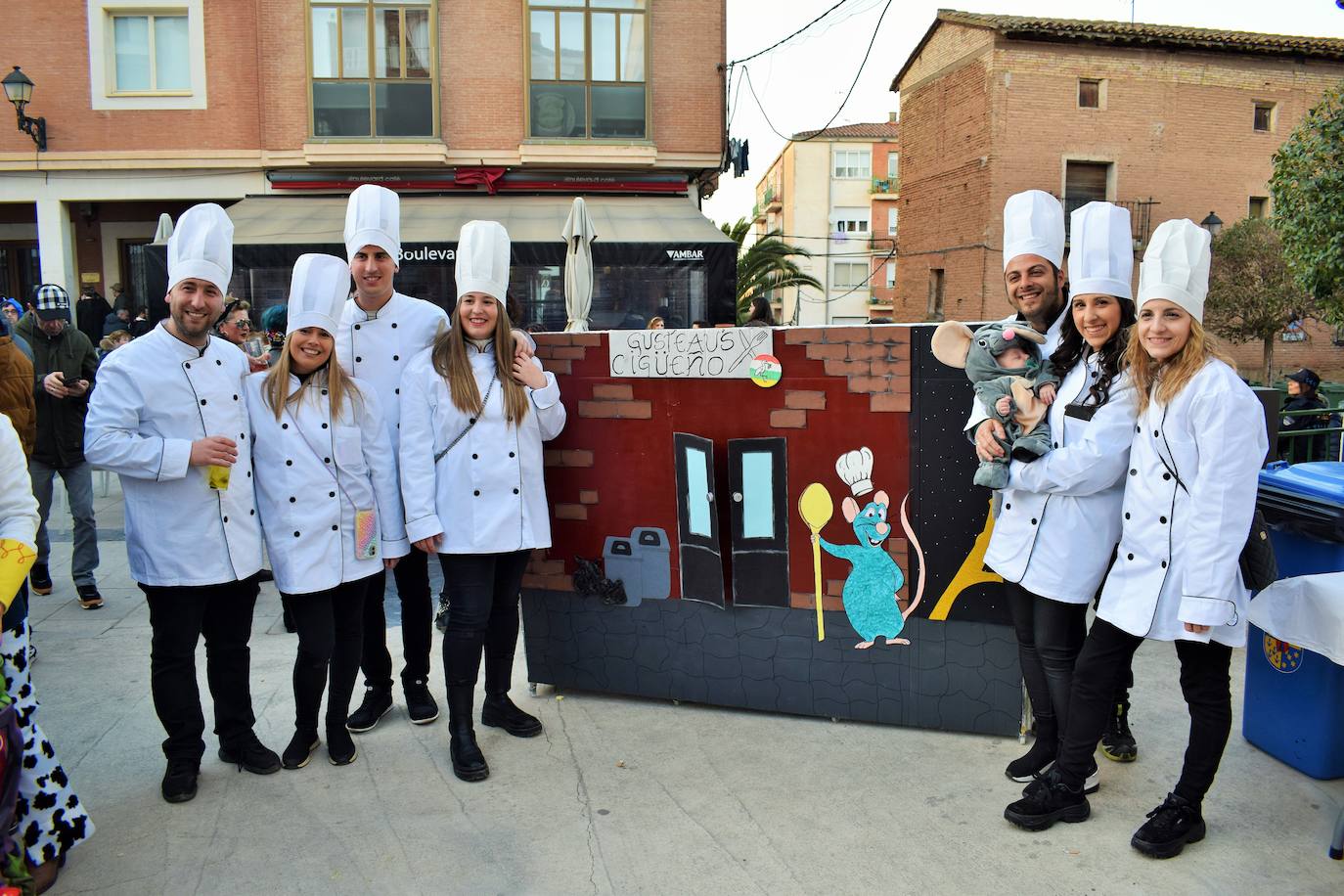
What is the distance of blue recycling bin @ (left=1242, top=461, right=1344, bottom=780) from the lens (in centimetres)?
335

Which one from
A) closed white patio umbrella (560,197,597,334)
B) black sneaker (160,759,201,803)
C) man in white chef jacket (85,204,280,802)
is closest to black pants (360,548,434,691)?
man in white chef jacket (85,204,280,802)

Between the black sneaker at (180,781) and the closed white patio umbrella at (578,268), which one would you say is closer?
the black sneaker at (180,781)

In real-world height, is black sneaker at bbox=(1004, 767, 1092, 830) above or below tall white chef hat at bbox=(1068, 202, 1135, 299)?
below

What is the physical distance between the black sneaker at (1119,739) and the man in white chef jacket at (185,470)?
3105mm

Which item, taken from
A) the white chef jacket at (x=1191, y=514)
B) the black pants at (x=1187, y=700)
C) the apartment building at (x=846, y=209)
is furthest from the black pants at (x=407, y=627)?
the apartment building at (x=846, y=209)

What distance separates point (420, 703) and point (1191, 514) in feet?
9.60

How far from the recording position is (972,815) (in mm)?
3221

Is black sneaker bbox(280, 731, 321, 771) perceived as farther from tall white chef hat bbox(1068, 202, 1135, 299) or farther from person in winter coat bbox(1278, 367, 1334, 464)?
person in winter coat bbox(1278, 367, 1334, 464)

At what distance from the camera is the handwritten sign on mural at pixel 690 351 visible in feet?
12.4

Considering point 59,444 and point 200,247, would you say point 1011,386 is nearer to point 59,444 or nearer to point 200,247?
point 200,247

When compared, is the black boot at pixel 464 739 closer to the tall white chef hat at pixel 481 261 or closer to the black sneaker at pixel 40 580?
the tall white chef hat at pixel 481 261

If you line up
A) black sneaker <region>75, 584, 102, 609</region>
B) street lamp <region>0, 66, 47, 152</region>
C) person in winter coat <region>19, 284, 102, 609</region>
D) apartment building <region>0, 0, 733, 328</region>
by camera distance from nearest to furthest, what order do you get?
black sneaker <region>75, 584, 102, 609</region> < person in winter coat <region>19, 284, 102, 609</region> < street lamp <region>0, 66, 47, 152</region> < apartment building <region>0, 0, 733, 328</region>

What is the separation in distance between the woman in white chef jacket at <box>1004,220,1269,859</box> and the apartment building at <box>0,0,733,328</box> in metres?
13.0

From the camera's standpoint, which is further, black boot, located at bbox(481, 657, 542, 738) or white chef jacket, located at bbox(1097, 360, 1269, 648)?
black boot, located at bbox(481, 657, 542, 738)
